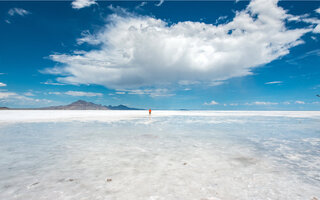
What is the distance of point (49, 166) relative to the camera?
5641 millimetres

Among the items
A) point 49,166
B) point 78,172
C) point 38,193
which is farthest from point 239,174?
point 49,166

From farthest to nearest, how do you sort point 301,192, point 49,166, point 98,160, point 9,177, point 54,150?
1. point 54,150
2. point 98,160
3. point 49,166
4. point 9,177
5. point 301,192

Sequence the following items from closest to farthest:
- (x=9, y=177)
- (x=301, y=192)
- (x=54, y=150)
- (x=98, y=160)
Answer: (x=301, y=192) → (x=9, y=177) → (x=98, y=160) → (x=54, y=150)

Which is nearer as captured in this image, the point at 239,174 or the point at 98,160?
the point at 239,174

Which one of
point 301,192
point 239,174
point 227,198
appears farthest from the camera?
point 239,174

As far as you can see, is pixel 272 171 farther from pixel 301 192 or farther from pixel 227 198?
pixel 227 198

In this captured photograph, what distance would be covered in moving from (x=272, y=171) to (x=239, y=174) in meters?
1.17

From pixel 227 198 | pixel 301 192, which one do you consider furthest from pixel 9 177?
pixel 301 192

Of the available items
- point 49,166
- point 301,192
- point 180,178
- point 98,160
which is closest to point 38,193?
point 49,166

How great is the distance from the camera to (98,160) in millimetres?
6336

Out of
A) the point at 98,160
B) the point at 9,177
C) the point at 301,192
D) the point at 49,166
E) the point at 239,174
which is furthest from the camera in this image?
the point at 98,160

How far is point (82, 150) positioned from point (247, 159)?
6.90 meters

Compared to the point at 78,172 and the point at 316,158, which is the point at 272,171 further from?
the point at 78,172

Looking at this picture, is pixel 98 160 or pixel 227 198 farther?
pixel 98 160
